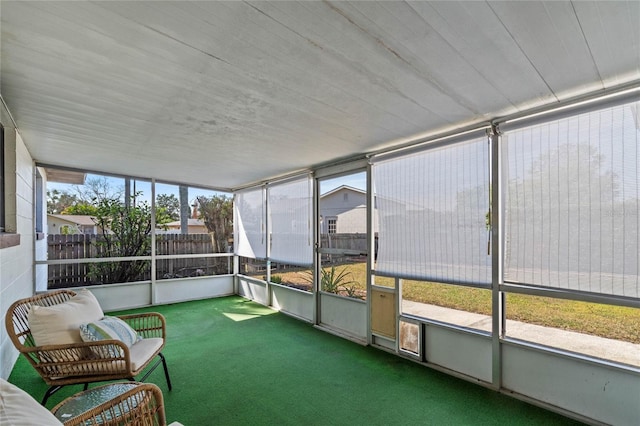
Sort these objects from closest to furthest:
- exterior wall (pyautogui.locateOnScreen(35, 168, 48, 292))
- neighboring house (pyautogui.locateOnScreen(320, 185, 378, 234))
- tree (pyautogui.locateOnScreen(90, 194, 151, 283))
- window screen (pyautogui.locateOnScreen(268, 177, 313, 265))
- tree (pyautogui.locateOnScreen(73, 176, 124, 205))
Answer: neighboring house (pyautogui.locateOnScreen(320, 185, 378, 234)) → exterior wall (pyautogui.locateOnScreen(35, 168, 48, 292)) → window screen (pyautogui.locateOnScreen(268, 177, 313, 265)) → tree (pyautogui.locateOnScreen(73, 176, 124, 205)) → tree (pyautogui.locateOnScreen(90, 194, 151, 283))

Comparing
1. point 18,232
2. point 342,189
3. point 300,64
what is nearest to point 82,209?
point 18,232

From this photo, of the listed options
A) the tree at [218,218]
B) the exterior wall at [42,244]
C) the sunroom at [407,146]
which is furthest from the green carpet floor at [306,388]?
the tree at [218,218]

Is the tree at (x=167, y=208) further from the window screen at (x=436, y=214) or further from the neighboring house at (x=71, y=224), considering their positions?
the window screen at (x=436, y=214)

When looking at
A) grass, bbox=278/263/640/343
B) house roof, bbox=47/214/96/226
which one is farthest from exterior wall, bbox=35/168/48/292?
grass, bbox=278/263/640/343

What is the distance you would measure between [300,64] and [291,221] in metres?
3.54

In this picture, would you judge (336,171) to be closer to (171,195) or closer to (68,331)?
(68,331)

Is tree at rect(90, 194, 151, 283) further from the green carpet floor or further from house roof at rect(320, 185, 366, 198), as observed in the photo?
house roof at rect(320, 185, 366, 198)

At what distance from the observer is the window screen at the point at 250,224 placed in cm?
598

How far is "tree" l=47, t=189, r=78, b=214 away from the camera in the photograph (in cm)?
505

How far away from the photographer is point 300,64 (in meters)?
1.78

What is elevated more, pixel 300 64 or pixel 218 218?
pixel 300 64

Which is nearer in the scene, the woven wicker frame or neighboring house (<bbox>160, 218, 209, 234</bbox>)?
the woven wicker frame

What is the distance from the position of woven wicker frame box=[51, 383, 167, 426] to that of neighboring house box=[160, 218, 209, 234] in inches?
189

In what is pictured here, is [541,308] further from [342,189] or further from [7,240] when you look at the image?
[7,240]
